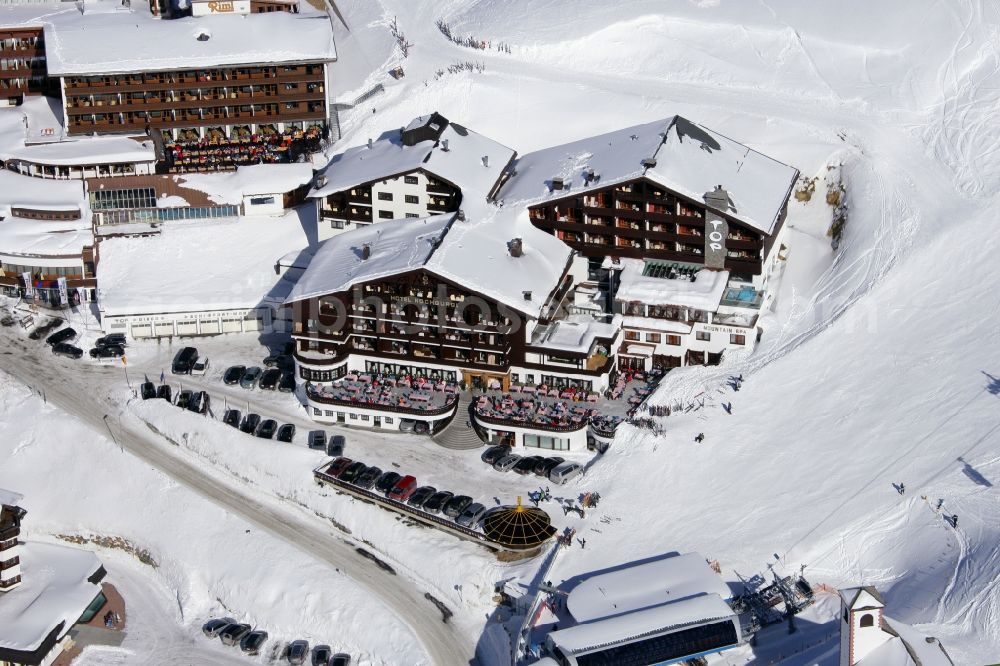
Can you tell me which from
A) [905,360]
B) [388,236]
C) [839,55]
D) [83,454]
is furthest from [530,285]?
[839,55]

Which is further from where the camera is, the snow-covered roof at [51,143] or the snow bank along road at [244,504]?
the snow-covered roof at [51,143]

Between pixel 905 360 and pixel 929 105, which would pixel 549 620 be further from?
pixel 929 105

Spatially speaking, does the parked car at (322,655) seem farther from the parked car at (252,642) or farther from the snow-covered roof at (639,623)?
the snow-covered roof at (639,623)

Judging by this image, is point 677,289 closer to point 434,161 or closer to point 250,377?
point 434,161

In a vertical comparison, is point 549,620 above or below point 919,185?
below

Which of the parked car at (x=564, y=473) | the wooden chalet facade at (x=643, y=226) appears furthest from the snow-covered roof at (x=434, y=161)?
the parked car at (x=564, y=473)

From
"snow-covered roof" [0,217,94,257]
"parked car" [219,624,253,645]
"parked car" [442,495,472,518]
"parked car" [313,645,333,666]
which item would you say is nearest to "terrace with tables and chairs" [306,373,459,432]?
"parked car" [442,495,472,518]

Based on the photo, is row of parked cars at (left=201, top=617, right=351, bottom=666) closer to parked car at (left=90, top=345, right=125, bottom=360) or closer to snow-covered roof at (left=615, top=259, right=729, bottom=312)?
parked car at (left=90, top=345, right=125, bottom=360)

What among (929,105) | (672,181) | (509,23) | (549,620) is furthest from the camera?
(509,23)
